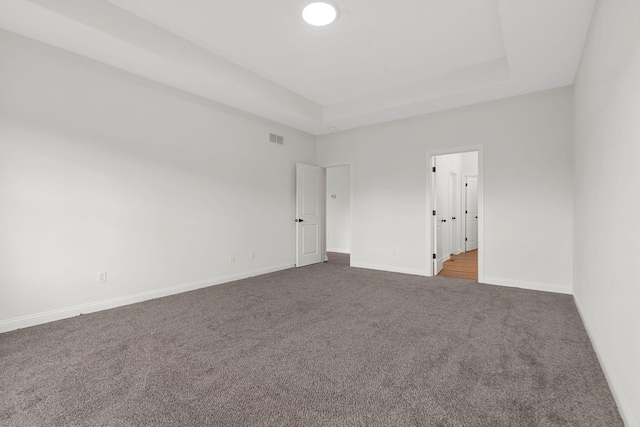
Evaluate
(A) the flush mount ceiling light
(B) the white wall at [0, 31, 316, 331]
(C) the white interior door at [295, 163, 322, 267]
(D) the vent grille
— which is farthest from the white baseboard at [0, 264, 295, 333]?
(A) the flush mount ceiling light

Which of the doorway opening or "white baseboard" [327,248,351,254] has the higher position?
the doorway opening

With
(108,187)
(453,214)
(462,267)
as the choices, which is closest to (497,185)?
(462,267)

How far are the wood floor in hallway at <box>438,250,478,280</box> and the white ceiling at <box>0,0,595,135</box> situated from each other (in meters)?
2.81

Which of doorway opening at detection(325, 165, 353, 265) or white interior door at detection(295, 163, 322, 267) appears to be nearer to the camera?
white interior door at detection(295, 163, 322, 267)

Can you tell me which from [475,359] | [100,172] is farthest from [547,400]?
[100,172]

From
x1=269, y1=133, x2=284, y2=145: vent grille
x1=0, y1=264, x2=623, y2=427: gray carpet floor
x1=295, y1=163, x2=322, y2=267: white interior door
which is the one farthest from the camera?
x1=295, y1=163, x2=322, y2=267: white interior door

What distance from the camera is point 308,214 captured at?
605cm

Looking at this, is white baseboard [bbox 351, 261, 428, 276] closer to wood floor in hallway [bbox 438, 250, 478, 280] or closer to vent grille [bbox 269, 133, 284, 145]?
wood floor in hallway [bbox 438, 250, 478, 280]

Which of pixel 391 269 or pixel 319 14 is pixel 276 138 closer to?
pixel 319 14

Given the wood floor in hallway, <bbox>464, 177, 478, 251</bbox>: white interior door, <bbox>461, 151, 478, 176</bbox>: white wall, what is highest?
<bbox>461, 151, 478, 176</bbox>: white wall

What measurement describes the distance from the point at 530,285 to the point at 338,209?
4.98 meters

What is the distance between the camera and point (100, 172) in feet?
10.9

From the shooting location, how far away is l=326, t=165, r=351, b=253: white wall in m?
8.16

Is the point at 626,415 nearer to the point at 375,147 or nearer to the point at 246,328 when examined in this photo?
the point at 246,328
